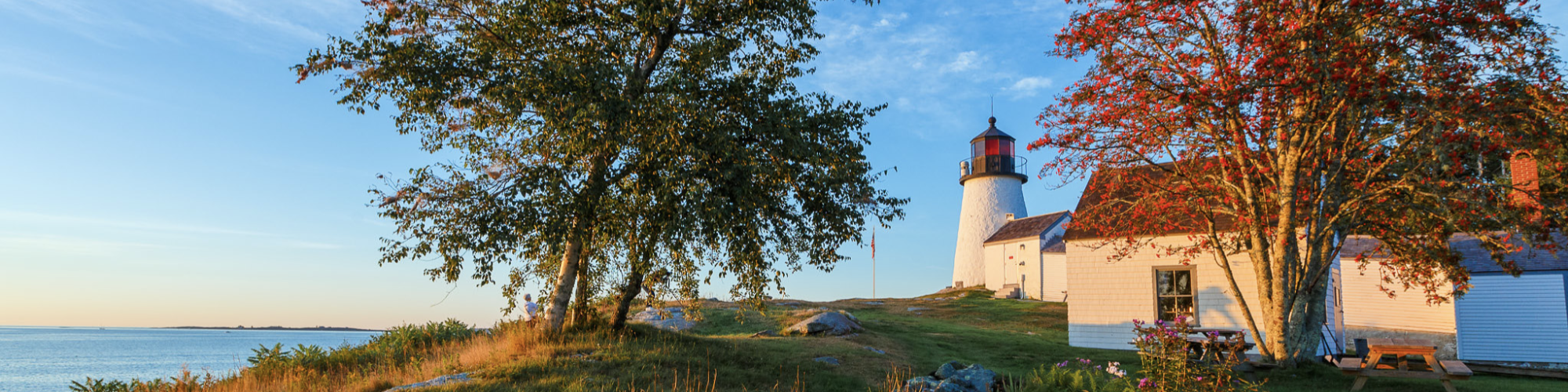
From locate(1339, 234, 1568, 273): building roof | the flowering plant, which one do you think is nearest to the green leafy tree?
the flowering plant

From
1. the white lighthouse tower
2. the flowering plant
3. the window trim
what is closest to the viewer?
the flowering plant

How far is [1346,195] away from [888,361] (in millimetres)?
9077

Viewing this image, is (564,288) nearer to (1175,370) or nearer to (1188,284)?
(1175,370)

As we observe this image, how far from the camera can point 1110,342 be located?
19.9 meters

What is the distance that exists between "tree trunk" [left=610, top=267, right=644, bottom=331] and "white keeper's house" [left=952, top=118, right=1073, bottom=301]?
30.7 metres

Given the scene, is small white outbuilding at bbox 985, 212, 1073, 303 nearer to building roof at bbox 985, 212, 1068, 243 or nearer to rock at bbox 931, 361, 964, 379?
building roof at bbox 985, 212, 1068, 243

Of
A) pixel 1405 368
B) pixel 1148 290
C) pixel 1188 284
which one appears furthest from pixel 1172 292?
pixel 1405 368

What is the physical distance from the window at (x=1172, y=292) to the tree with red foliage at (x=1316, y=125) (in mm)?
2261

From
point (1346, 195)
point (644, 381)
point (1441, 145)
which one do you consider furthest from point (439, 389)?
A: point (1346, 195)

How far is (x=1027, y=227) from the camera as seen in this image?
4409cm

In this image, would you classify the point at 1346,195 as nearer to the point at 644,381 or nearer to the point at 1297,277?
the point at 1297,277

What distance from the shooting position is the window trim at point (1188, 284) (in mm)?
18812

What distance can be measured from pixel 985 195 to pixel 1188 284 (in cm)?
2909

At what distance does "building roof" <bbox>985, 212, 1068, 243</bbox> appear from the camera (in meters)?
42.7
